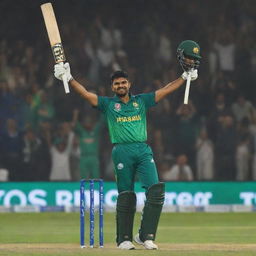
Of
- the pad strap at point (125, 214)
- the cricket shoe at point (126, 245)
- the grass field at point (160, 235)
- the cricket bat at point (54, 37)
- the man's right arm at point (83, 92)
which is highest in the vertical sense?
the cricket bat at point (54, 37)

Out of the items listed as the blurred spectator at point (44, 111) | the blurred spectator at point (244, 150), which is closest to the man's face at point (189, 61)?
the blurred spectator at point (244, 150)

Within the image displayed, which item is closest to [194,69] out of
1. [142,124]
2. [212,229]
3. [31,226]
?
[142,124]

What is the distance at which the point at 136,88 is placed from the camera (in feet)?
57.1

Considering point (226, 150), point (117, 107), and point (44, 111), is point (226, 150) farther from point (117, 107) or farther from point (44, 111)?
point (117, 107)

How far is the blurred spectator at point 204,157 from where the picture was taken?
16609mm

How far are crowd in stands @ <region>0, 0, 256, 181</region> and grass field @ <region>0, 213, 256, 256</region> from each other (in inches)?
60.8

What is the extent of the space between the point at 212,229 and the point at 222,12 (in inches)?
259

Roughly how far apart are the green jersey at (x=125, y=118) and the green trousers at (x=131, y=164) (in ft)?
0.24

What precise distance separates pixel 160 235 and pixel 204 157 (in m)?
5.41

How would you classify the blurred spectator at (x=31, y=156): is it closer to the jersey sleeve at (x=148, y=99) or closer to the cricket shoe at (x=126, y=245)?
the jersey sleeve at (x=148, y=99)

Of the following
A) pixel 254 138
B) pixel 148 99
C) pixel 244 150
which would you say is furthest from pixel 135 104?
pixel 254 138

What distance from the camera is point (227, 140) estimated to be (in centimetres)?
1669

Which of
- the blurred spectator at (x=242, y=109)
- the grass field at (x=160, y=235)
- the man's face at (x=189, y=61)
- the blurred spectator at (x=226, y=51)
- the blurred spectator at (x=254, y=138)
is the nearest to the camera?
the grass field at (x=160, y=235)

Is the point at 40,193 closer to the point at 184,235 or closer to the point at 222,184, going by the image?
the point at 222,184
